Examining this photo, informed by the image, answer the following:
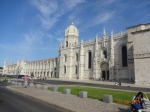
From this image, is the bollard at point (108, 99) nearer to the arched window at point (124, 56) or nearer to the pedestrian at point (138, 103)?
the pedestrian at point (138, 103)

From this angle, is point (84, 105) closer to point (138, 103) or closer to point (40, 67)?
point (138, 103)

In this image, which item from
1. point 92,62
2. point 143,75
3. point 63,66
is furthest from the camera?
point 63,66

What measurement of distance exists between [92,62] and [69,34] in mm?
24399

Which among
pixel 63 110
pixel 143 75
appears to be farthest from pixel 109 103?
pixel 143 75

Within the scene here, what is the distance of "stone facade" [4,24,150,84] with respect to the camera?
35938mm

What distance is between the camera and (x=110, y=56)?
48.3 m

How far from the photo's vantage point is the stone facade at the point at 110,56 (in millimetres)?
35938

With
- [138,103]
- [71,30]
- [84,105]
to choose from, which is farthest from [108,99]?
[71,30]

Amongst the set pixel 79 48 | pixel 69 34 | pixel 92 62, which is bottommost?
pixel 92 62

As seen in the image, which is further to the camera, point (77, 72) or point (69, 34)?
point (69, 34)

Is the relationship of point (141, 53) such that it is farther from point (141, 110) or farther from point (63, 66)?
point (63, 66)

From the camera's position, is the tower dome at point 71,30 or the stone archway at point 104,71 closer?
the stone archway at point 104,71

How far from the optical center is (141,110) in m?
7.65

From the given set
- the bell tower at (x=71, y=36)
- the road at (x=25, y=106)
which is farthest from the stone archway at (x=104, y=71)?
the road at (x=25, y=106)
